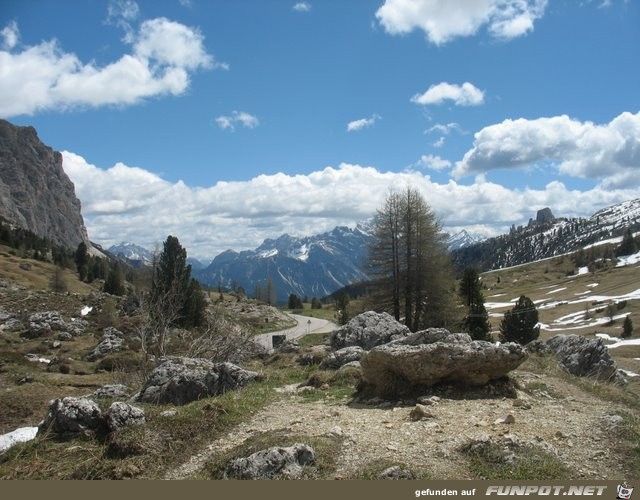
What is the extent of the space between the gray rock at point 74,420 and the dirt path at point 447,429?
3213mm

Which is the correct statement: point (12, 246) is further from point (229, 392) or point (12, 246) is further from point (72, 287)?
point (229, 392)

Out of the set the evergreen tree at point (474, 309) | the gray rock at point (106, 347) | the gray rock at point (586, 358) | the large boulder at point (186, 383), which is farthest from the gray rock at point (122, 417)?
the gray rock at point (106, 347)

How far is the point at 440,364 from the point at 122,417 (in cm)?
843

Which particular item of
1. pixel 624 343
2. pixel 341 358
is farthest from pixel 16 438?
pixel 624 343

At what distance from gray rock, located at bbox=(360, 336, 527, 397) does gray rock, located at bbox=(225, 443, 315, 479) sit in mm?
5482

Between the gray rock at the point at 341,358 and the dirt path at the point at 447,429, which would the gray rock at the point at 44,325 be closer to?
the gray rock at the point at 341,358

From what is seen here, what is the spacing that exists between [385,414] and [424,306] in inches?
1135

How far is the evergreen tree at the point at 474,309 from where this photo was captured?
140ft

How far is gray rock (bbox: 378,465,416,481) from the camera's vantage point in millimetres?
8172

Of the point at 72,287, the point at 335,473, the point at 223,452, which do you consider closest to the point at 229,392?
the point at 223,452

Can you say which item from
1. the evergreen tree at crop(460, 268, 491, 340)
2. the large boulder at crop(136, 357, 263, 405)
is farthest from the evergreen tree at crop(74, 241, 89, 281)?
the large boulder at crop(136, 357, 263, 405)

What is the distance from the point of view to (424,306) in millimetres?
40250

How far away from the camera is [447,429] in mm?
10633

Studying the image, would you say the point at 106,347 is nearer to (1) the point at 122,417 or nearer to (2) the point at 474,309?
(2) the point at 474,309
